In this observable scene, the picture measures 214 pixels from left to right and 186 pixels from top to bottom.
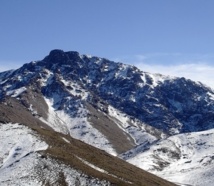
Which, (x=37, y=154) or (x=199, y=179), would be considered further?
(x=199, y=179)

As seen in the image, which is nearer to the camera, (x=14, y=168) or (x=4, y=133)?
(x=14, y=168)

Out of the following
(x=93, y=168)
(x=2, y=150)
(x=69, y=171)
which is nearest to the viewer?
(x=69, y=171)

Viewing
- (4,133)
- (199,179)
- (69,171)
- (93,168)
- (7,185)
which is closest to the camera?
(7,185)

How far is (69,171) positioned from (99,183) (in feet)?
19.7

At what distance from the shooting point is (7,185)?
→ 7600 cm

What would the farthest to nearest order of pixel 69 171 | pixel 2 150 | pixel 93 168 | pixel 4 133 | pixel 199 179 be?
pixel 199 179 < pixel 4 133 < pixel 2 150 < pixel 93 168 < pixel 69 171

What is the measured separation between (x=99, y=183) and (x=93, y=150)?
2831 centimetres

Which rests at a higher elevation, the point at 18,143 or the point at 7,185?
the point at 18,143

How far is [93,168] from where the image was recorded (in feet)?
286

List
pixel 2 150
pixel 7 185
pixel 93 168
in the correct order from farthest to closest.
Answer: pixel 2 150
pixel 93 168
pixel 7 185

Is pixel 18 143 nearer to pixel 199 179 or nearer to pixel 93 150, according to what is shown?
pixel 93 150

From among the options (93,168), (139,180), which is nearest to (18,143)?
(93,168)

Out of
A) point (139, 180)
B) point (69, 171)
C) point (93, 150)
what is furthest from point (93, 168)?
point (93, 150)

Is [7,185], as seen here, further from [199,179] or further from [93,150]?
[199,179]
